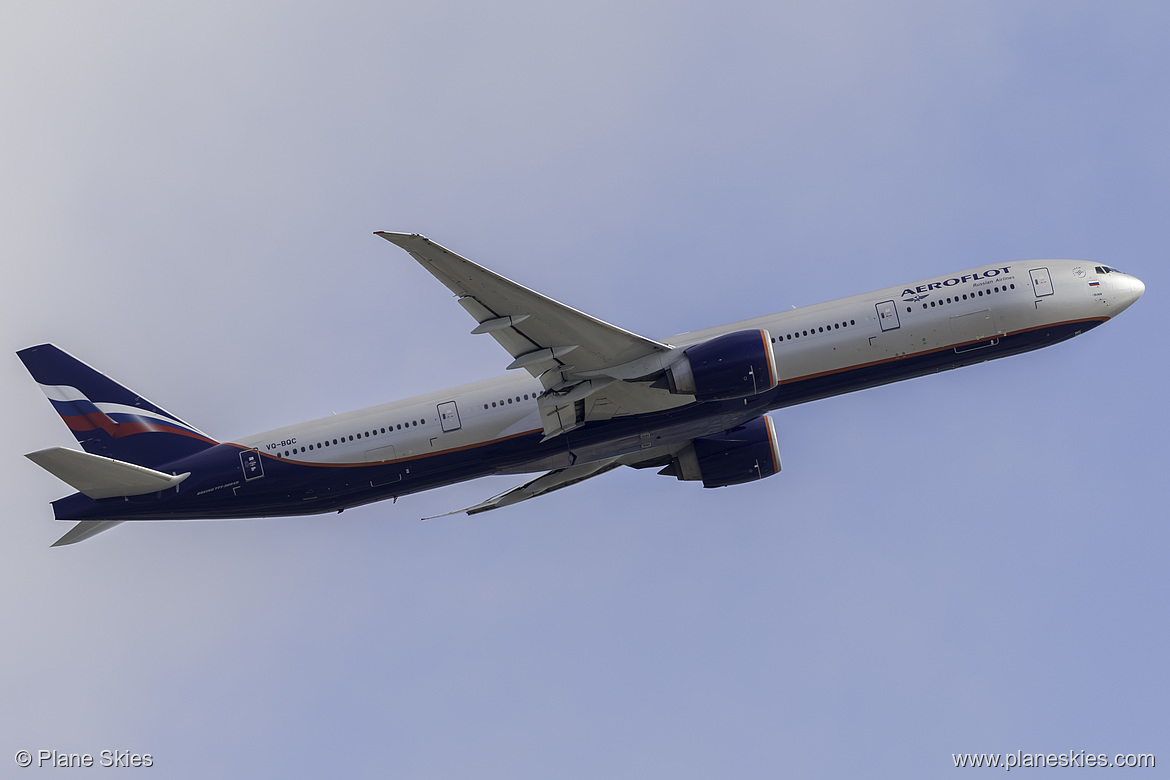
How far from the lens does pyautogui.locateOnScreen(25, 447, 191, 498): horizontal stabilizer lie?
36.1 meters

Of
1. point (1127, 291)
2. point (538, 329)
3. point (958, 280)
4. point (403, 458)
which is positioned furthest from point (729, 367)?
point (1127, 291)

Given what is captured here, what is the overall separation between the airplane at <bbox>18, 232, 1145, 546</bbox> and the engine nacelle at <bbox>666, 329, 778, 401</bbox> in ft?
0.53

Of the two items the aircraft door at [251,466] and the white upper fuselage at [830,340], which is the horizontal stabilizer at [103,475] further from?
the white upper fuselage at [830,340]

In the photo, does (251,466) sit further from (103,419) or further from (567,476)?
(567,476)

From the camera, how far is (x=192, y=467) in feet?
130

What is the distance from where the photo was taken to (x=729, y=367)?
35.7 metres

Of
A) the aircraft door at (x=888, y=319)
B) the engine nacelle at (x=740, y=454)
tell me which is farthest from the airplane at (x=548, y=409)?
the engine nacelle at (x=740, y=454)

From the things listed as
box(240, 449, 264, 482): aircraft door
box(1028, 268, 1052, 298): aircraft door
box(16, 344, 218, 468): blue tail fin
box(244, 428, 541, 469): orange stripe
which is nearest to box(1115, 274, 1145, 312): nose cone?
box(1028, 268, 1052, 298): aircraft door

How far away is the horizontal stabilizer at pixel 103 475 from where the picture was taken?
3612 centimetres

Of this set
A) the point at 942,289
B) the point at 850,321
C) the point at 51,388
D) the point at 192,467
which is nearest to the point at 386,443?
the point at 192,467

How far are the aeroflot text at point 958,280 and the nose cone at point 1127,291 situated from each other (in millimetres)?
4184

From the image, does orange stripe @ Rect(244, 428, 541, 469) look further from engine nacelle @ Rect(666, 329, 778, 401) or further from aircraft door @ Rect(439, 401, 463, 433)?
engine nacelle @ Rect(666, 329, 778, 401)

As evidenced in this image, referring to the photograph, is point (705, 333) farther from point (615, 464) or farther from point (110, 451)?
point (110, 451)

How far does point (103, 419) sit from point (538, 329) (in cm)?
1811
